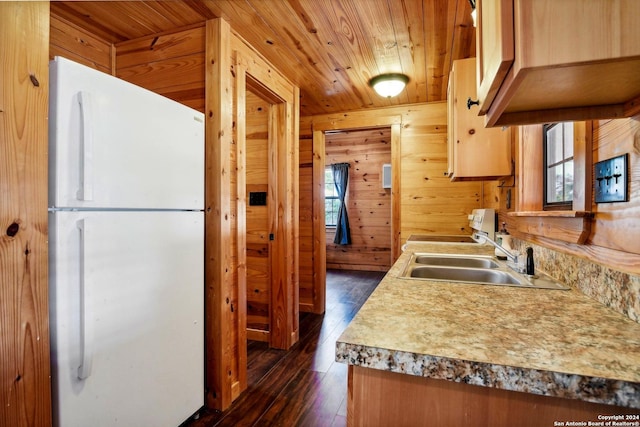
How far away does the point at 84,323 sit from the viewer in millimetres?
1116

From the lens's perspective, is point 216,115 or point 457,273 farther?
point 216,115

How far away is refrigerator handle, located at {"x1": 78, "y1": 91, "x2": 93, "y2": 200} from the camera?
3.70 ft

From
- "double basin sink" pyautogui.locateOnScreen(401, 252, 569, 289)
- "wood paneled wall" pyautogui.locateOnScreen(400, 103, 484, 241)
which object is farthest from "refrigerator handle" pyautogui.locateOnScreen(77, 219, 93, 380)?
"wood paneled wall" pyautogui.locateOnScreen(400, 103, 484, 241)

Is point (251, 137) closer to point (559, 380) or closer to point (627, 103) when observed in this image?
point (627, 103)

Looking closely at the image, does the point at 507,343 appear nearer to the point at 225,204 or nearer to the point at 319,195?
the point at 225,204

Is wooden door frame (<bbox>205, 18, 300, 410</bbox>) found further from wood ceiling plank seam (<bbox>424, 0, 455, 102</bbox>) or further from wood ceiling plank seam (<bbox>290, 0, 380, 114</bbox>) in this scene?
wood ceiling plank seam (<bbox>424, 0, 455, 102</bbox>)

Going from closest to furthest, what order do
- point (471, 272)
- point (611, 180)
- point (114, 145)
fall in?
1. point (611, 180)
2. point (114, 145)
3. point (471, 272)

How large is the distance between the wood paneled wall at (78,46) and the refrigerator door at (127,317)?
47.8 inches

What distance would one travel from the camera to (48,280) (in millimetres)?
1060

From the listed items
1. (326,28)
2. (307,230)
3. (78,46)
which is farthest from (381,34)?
(307,230)

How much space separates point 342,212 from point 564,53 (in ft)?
18.1

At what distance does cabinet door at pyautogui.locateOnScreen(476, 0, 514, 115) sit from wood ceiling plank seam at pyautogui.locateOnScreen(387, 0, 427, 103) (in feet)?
3.06

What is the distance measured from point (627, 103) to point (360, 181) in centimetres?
533

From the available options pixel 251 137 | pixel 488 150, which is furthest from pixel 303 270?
pixel 488 150
